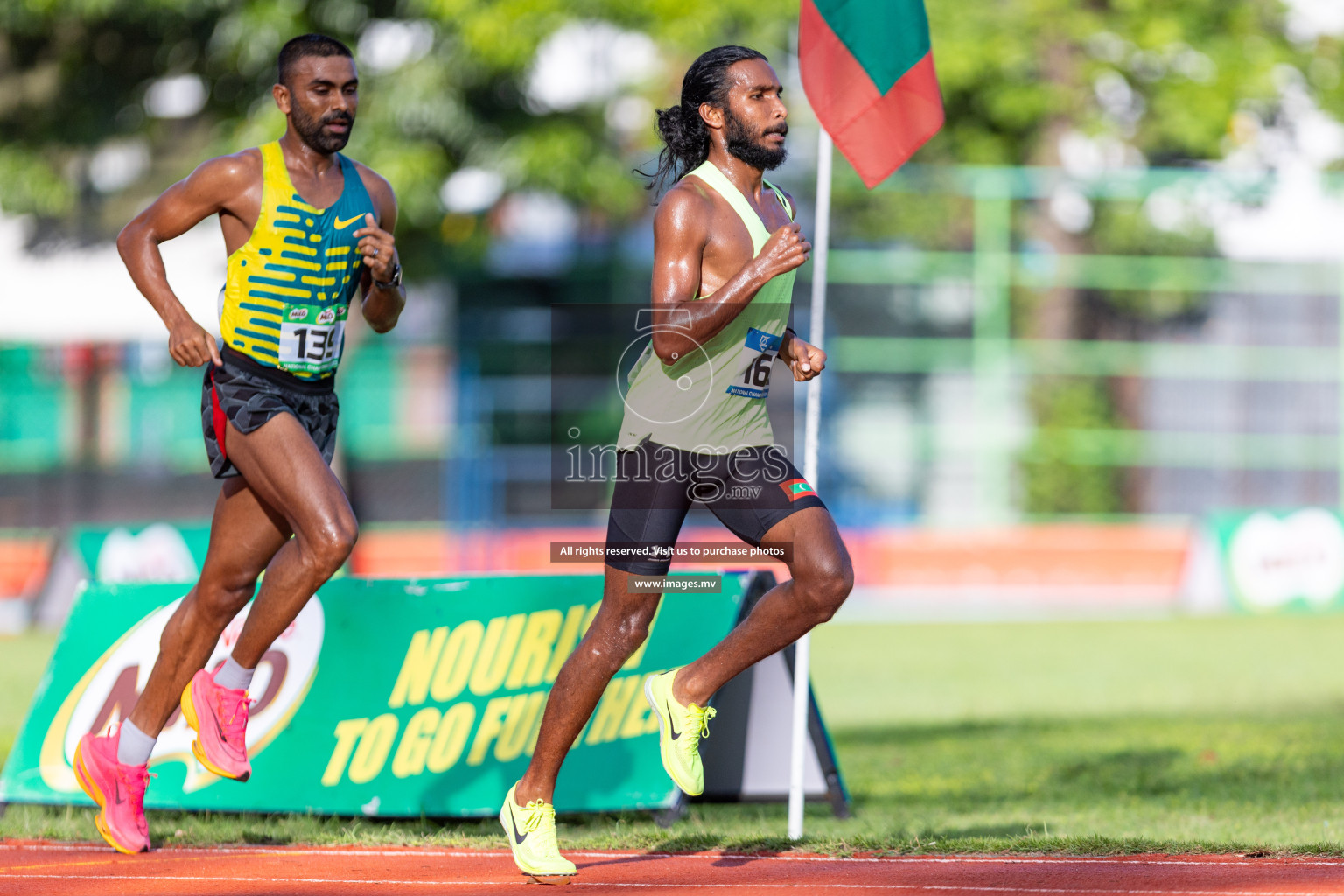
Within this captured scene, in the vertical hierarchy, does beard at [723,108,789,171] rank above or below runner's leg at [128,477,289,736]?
above

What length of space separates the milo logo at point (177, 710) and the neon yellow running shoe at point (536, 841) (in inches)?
69.5

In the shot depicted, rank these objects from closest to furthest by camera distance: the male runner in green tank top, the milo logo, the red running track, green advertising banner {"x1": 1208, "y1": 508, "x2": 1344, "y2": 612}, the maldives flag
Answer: the red running track < the male runner in green tank top < the maldives flag < the milo logo < green advertising banner {"x1": 1208, "y1": 508, "x2": 1344, "y2": 612}

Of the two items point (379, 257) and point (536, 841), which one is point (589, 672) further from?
point (379, 257)

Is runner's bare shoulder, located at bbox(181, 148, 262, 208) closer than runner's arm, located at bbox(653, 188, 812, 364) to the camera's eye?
No

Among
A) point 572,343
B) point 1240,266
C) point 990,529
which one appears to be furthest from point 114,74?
point 1240,266

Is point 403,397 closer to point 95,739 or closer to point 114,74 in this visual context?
point 114,74

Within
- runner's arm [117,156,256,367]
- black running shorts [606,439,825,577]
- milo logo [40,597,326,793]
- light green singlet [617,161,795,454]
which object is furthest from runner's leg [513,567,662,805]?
milo logo [40,597,326,793]

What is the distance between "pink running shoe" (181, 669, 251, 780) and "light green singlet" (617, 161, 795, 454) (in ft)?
5.66

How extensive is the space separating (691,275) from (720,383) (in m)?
0.39

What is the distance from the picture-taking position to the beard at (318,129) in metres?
5.45

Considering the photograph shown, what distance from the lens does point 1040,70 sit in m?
27.0

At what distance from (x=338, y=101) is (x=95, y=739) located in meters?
2.46

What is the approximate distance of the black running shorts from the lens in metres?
4.81

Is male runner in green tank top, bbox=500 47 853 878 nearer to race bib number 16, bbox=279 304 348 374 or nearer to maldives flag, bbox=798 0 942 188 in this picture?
maldives flag, bbox=798 0 942 188
